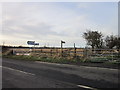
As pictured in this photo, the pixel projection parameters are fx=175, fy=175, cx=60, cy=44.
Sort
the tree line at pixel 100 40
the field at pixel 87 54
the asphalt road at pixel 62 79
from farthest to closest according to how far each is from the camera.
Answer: the tree line at pixel 100 40, the field at pixel 87 54, the asphalt road at pixel 62 79

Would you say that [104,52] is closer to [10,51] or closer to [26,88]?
[26,88]

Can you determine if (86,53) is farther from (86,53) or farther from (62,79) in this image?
(62,79)

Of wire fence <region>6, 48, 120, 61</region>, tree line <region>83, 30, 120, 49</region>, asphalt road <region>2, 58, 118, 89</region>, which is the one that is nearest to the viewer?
asphalt road <region>2, 58, 118, 89</region>

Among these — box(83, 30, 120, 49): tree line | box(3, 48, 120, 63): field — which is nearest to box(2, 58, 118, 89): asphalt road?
box(3, 48, 120, 63): field

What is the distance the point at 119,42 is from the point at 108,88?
37473 mm

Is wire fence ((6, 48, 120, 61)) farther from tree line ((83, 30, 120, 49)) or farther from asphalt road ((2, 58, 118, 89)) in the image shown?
tree line ((83, 30, 120, 49))

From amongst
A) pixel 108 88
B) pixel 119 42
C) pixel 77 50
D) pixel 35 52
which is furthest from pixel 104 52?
pixel 119 42

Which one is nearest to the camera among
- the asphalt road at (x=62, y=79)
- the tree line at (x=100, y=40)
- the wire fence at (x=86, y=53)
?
the asphalt road at (x=62, y=79)

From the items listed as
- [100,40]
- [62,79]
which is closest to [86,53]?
[62,79]

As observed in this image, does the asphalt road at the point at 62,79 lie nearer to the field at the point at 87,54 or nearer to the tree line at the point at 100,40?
the field at the point at 87,54

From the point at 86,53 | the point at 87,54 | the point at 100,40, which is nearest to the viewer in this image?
the point at 87,54

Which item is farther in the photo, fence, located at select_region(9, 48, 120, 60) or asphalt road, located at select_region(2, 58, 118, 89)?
fence, located at select_region(9, 48, 120, 60)

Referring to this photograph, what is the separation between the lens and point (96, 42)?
43.8 metres

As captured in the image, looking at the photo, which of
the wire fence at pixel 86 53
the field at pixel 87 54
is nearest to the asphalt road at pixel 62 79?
the field at pixel 87 54
